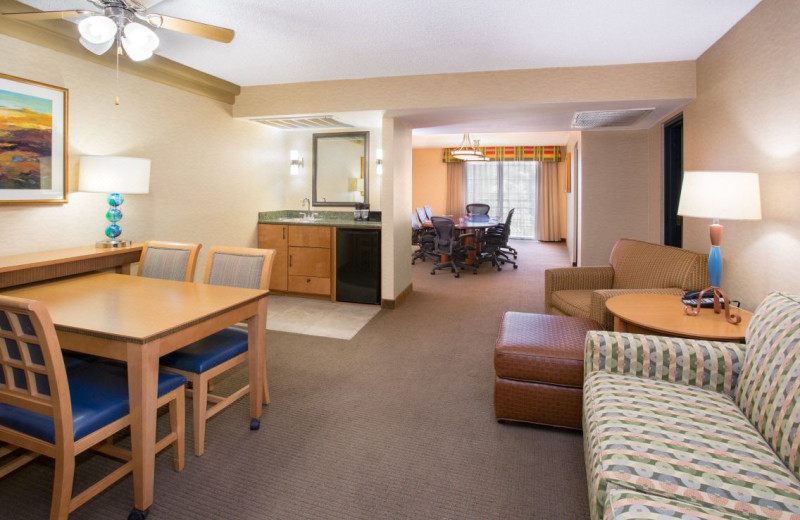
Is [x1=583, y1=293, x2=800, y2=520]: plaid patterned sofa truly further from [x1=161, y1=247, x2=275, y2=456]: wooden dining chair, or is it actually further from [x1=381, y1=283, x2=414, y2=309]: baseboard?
[x1=381, y1=283, x2=414, y2=309]: baseboard

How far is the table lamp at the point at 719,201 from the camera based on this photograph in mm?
2234

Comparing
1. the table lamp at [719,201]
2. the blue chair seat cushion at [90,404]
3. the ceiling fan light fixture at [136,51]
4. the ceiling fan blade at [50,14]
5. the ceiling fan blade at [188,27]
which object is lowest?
the blue chair seat cushion at [90,404]

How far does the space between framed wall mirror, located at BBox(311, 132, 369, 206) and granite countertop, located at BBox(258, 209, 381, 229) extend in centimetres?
16

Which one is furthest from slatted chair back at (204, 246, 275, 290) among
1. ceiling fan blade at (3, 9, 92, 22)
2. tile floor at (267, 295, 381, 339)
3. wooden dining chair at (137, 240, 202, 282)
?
tile floor at (267, 295, 381, 339)

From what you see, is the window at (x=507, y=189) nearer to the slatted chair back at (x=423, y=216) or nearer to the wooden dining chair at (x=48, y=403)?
the slatted chair back at (x=423, y=216)

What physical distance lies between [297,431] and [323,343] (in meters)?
1.42

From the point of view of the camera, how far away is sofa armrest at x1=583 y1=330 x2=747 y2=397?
5.93 ft

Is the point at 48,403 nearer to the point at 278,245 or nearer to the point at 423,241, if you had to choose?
the point at 278,245

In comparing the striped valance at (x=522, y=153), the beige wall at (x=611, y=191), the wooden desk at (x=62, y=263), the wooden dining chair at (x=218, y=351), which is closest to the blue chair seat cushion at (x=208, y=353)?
the wooden dining chair at (x=218, y=351)

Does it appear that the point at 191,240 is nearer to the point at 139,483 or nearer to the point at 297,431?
the point at 297,431

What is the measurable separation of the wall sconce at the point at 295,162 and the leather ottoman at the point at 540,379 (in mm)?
4202

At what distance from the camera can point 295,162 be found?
5.84 meters

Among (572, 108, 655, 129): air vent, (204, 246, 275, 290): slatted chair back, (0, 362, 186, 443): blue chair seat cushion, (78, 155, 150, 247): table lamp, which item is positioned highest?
(572, 108, 655, 129): air vent

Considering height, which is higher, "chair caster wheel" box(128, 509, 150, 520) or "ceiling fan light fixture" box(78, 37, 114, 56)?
"ceiling fan light fixture" box(78, 37, 114, 56)
